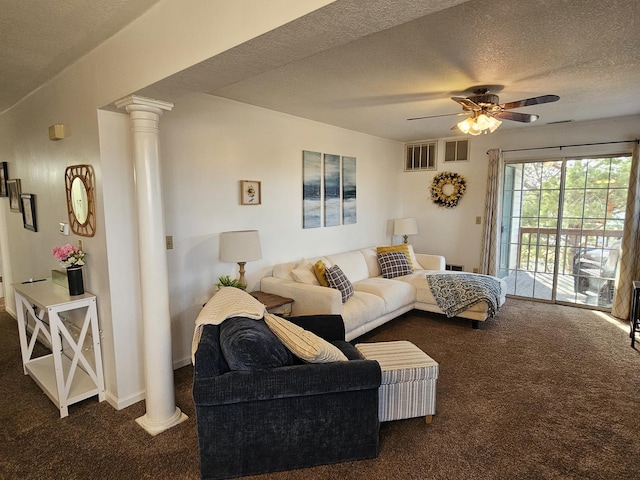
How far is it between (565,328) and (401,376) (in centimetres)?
296

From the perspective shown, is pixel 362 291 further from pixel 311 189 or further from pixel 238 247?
pixel 238 247

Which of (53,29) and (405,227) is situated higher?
(53,29)

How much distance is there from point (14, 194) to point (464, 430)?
15.7 ft

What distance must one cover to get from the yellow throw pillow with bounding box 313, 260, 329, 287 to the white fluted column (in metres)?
1.74

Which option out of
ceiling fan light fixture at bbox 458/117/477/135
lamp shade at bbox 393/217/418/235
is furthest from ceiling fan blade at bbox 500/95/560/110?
lamp shade at bbox 393/217/418/235

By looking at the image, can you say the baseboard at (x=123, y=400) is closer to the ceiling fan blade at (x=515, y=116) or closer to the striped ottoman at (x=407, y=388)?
the striped ottoman at (x=407, y=388)

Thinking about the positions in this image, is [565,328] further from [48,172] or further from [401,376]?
[48,172]

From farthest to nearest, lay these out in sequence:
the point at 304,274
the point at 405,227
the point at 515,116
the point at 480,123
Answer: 1. the point at 405,227
2. the point at 304,274
3. the point at 515,116
4. the point at 480,123

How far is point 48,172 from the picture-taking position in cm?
317

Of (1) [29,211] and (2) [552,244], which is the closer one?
(1) [29,211]

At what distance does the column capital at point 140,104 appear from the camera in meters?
2.13

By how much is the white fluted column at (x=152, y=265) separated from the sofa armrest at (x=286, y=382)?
72 centimetres

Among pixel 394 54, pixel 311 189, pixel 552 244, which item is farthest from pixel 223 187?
pixel 552 244

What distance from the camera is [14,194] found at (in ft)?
13.0
